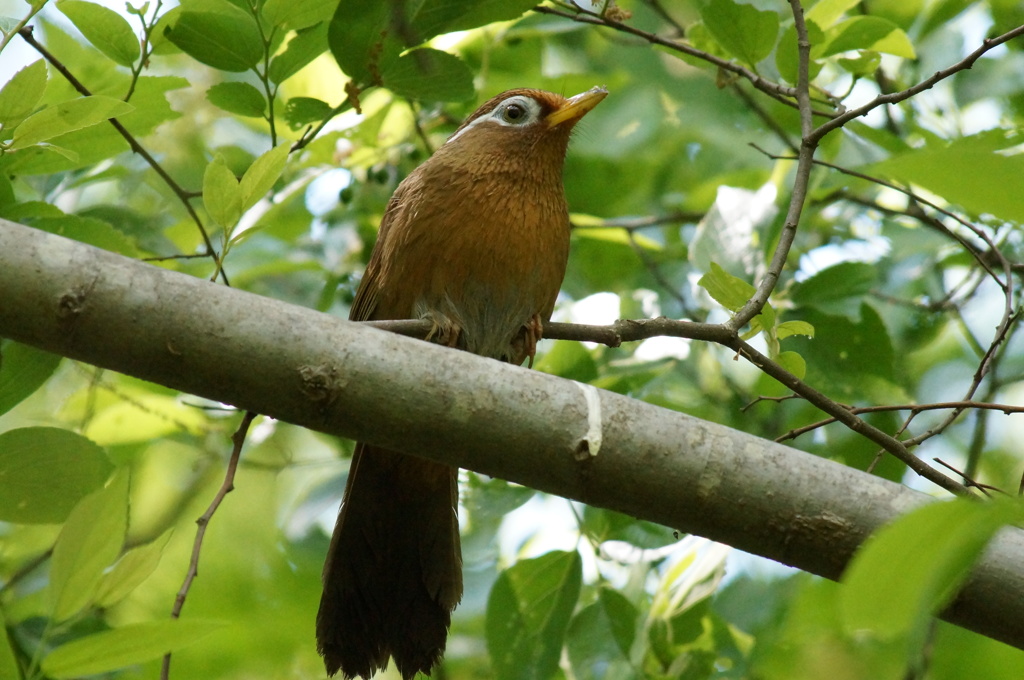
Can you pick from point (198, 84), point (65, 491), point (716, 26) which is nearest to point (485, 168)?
point (716, 26)

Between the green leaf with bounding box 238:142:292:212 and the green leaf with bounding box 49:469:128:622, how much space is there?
940 mm

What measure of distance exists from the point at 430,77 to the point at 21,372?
4.97 ft

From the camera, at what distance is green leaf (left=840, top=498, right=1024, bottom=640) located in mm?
1057

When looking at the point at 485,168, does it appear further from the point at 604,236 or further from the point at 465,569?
the point at 465,569

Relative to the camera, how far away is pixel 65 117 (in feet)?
7.33

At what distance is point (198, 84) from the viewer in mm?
5527

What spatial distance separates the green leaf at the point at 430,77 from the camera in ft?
10.1

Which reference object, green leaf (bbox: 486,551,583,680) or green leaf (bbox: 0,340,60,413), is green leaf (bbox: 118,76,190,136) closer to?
green leaf (bbox: 0,340,60,413)

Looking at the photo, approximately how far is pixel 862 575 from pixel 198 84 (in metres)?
5.22

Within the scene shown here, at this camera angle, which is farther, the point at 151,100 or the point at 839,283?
the point at 839,283

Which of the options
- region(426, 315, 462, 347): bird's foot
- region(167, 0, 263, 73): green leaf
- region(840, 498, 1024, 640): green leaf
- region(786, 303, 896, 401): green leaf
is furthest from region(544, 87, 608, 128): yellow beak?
region(840, 498, 1024, 640): green leaf

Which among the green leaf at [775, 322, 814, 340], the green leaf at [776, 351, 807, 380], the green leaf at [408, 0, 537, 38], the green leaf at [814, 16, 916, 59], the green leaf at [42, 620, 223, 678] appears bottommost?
the green leaf at [42, 620, 223, 678]

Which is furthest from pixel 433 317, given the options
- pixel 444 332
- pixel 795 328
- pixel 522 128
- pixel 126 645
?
pixel 126 645

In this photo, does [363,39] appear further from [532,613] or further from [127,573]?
[532,613]
